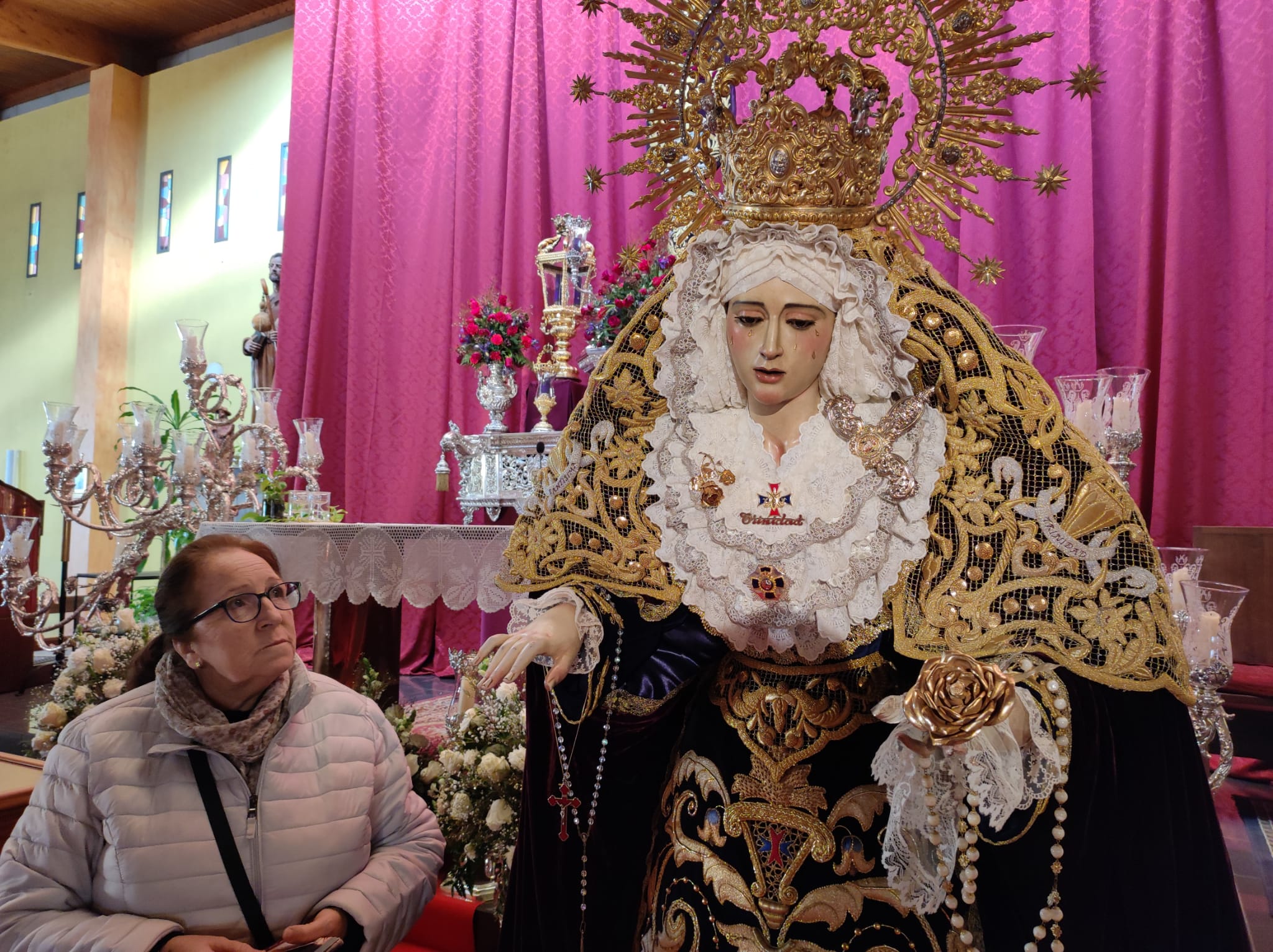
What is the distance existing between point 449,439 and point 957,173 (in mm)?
3139

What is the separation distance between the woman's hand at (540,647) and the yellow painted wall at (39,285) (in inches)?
374

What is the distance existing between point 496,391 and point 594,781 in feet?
9.44

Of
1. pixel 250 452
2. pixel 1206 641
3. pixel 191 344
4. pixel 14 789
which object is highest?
pixel 191 344

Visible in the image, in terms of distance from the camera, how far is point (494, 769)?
8.30 feet

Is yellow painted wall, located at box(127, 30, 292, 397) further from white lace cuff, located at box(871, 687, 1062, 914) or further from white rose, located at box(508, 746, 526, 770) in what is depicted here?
white lace cuff, located at box(871, 687, 1062, 914)

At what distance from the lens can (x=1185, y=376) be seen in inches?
161

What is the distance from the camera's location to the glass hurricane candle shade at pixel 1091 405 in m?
2.47

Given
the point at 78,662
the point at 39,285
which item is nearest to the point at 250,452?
the point at 78,662

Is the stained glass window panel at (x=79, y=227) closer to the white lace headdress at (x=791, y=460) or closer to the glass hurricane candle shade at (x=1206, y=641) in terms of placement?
the white lace headdress at (x=791, y=460)

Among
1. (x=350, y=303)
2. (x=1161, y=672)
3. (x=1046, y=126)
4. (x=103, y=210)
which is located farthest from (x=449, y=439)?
(x=103, y=210)

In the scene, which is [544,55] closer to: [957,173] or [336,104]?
[336,104]

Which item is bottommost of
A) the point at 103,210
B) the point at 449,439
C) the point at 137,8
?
the point at 449,439

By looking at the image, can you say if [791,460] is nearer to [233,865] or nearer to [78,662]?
[233,865]

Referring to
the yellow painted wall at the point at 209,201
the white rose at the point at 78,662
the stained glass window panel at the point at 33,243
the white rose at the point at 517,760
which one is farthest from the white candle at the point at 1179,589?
the stained glass window panel at the point at 33,243
